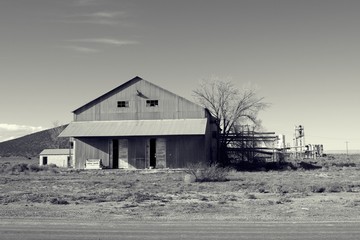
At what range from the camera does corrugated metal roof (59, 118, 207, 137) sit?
35094 mm

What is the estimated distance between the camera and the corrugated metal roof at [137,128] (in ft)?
115

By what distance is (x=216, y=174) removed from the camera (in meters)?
26.4

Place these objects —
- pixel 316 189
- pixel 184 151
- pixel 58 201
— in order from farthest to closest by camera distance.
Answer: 1. pixel 184 151
2. pixel 316 189
3. pixel 58 201

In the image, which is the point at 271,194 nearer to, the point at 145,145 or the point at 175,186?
the point at 175,186

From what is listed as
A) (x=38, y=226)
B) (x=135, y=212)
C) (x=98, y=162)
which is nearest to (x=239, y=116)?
(x=98, y=162)

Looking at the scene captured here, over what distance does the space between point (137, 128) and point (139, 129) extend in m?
0.30

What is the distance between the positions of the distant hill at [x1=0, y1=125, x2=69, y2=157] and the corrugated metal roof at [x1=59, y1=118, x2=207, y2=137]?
61.6 metres

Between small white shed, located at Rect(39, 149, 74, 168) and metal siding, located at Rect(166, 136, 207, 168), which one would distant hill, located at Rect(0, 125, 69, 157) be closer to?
small white shed, located at Rect(39, 149, 74, 168)

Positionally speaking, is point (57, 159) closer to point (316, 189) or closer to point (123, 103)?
point (123, 103)

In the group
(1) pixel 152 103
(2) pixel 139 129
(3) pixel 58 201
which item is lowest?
(3) pixel 58 201

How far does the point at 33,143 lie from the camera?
101500 millimetres

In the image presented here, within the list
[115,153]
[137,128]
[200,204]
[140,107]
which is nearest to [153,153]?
[137,128]

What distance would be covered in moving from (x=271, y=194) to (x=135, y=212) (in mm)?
7318

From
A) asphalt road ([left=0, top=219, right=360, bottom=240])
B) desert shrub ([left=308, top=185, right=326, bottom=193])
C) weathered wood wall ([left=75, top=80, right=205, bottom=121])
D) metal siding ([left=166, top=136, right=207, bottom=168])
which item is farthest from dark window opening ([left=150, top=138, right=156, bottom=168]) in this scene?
asphalt road ([left=0, top=219, right=360, bottom=240])
